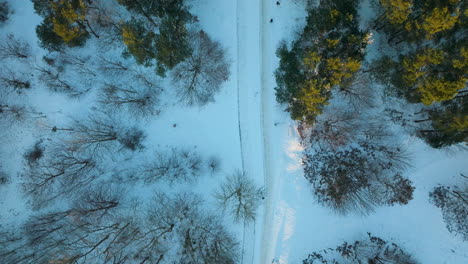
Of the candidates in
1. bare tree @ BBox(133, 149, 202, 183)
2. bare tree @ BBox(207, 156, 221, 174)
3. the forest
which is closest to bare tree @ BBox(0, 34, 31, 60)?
bare tree @ BBox(133, 149, 202, 183)

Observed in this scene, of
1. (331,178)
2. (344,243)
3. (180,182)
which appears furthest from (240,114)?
(344,243)

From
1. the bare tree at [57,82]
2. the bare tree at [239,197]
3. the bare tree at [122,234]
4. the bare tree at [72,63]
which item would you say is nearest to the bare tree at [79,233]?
the bare tree at [122,234]

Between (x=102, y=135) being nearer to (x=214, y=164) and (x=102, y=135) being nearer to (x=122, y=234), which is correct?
(x=122, y=234)

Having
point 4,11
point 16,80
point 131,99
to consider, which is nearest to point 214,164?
point 131,99

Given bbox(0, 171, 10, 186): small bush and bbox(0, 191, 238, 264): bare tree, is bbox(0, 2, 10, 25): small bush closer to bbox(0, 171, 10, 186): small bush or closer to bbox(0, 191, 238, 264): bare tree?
bbox(0, 171, 10, 186): small bush

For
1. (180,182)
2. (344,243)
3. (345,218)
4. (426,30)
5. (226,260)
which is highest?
(426,30)

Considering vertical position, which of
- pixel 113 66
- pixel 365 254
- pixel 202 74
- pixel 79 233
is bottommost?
pixel 365 254

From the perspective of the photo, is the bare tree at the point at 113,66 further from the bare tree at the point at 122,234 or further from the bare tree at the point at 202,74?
the bare tree at the point at 122,234

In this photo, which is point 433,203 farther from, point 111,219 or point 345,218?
point 111,219
